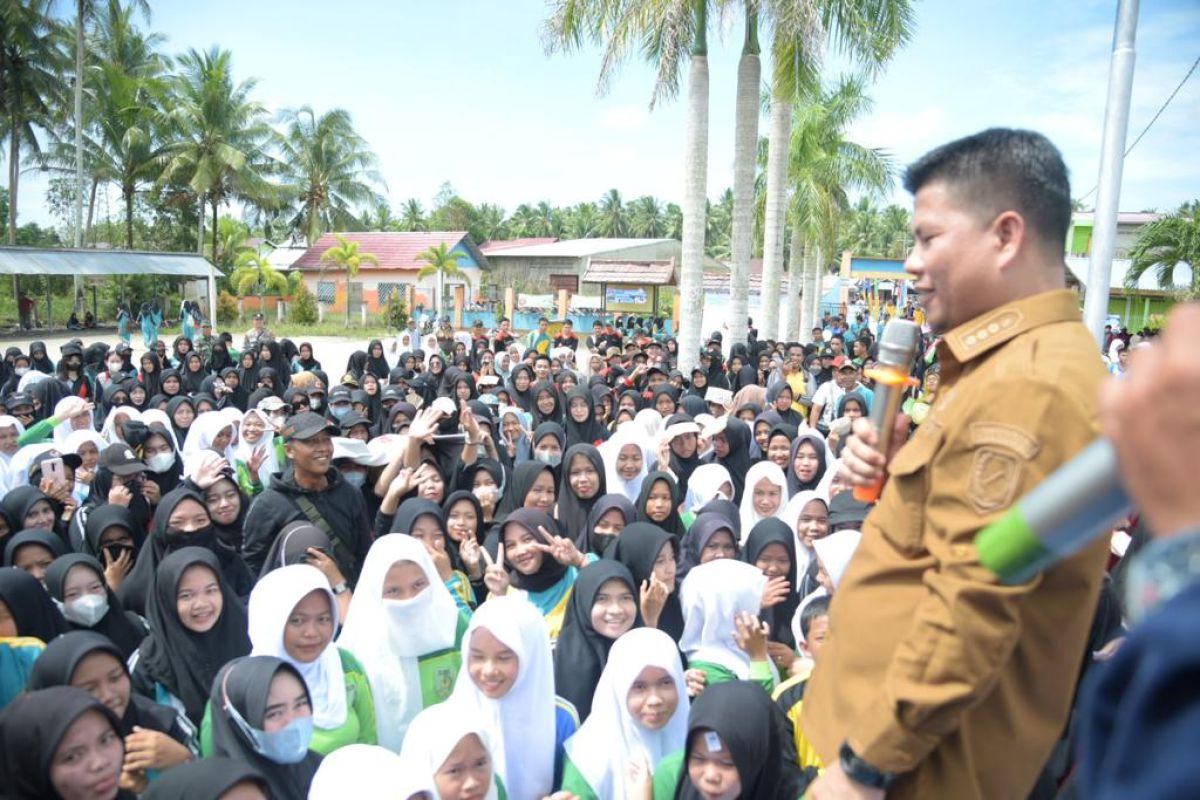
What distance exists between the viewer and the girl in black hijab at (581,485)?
559cm

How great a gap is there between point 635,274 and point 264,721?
2714cm

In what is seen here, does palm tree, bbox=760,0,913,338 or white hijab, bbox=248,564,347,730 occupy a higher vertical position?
palm tree, bbox=760,0,913,338

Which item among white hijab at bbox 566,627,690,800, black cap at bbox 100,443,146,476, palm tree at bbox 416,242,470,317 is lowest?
white hijab at bbox 566,627,690,800

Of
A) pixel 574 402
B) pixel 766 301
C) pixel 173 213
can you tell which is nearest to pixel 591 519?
pixel 574 402

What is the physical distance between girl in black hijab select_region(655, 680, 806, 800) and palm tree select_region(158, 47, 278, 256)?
32983mm

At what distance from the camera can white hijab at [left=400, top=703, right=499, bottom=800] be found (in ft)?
8.50

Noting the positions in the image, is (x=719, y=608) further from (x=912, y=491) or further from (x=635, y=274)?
(x=635, y=274)

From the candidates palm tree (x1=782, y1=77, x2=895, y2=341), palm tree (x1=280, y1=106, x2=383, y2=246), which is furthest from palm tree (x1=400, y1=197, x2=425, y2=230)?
palm tree (x1=782, y1=77, x2=895, y2=341)

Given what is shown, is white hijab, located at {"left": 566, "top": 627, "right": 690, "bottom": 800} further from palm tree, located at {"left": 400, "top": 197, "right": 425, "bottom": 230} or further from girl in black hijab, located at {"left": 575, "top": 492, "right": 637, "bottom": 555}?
palm tree, located at {"left": 400, "top": 197, "right": 425, "bottom": 230}

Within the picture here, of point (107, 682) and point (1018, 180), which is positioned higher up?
point (1018, 180)

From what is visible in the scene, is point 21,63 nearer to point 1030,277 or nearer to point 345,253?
point 345,253

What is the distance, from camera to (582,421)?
809 centimetres

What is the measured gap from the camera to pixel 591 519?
5.03 m

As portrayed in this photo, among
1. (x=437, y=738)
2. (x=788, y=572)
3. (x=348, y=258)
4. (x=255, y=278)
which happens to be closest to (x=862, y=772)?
(x=437, y=738)
